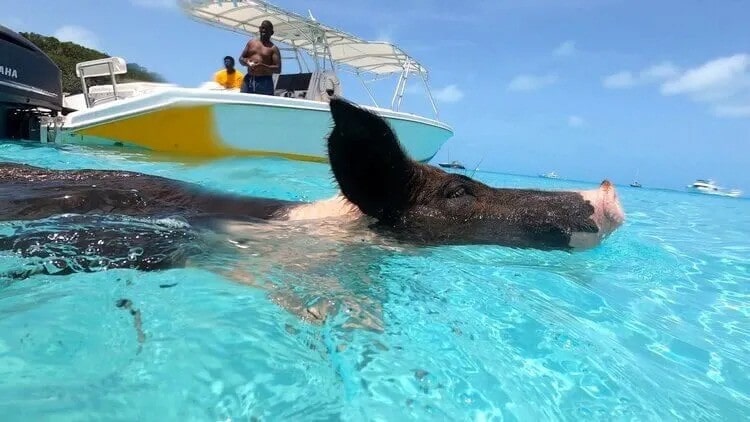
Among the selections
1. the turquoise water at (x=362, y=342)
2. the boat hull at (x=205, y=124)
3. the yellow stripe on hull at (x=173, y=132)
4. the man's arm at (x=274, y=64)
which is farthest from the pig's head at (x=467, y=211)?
the man's arm at (x=274, y=64)

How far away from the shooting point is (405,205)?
4090 mm

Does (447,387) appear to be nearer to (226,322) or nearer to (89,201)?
(226,322)

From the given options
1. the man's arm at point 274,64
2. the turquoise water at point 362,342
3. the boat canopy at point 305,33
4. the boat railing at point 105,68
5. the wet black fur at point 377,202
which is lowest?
the turquoise water at point 362,342

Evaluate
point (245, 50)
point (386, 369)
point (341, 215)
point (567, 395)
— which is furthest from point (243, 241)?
point (245, 50)

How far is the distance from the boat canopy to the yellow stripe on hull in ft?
13.4

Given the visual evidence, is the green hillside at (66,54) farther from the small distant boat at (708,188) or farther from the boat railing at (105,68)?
the small distant boat at (708,188)

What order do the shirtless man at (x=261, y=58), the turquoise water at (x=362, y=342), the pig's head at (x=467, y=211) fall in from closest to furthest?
the turquoise water at (x=362, y=342)
the pig's head at (x=467, y=211)
the shirtless man at (x=261, y=58)

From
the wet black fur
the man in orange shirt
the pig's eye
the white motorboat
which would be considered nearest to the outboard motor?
the white motorboat

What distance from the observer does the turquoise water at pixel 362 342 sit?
1.78 meters

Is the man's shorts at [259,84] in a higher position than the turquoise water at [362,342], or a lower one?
higher

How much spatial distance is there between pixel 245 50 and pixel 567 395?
38.0ft

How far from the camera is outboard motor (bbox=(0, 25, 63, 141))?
11.3 meters

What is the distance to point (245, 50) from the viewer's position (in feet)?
40.3

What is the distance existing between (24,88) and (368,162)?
37.2 ft
